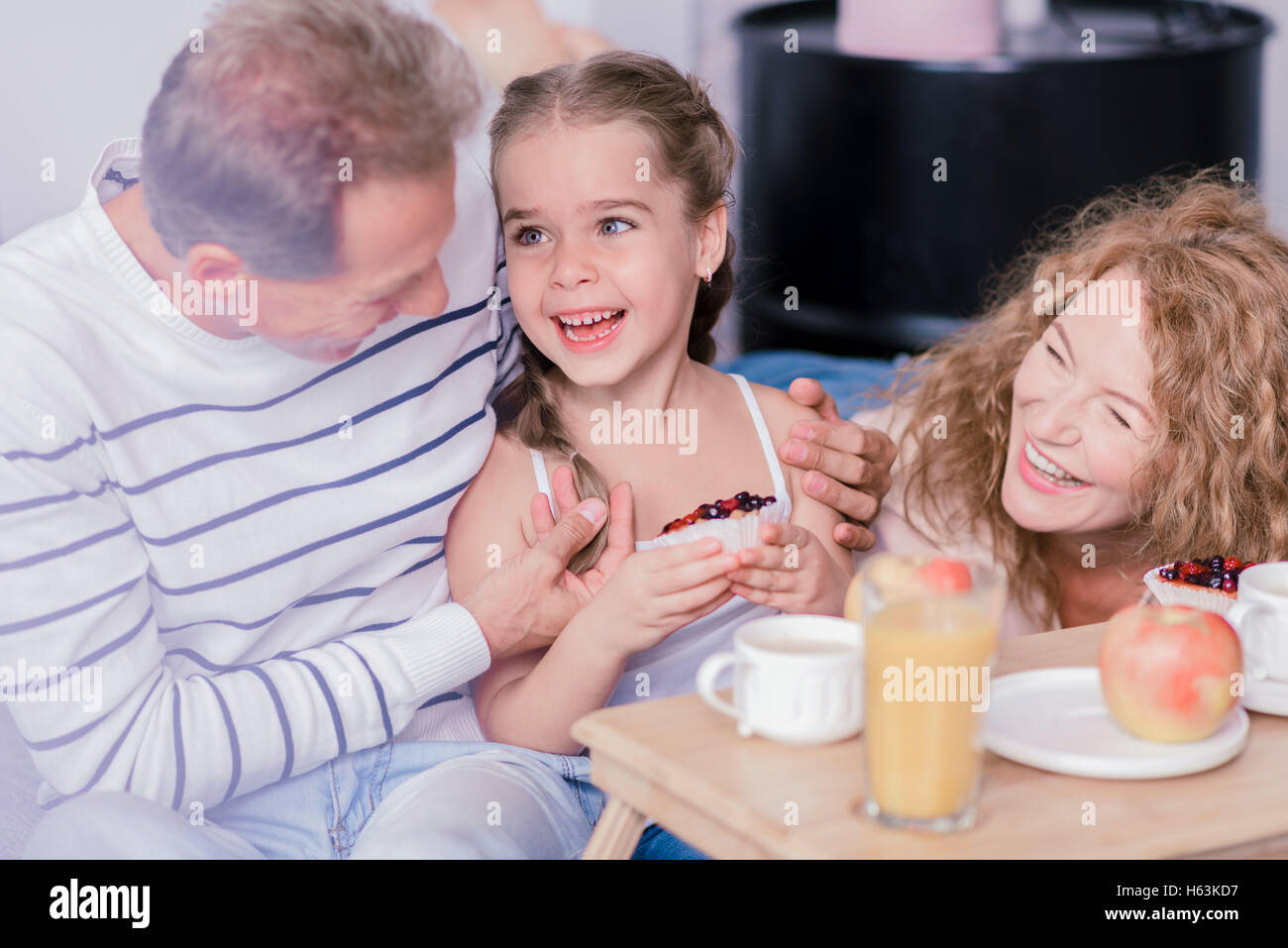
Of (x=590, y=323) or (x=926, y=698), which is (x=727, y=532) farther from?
(x=926, y=698)

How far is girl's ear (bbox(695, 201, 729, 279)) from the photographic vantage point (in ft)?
4.54

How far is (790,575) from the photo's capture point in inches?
46.0

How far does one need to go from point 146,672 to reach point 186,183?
1.22 feet

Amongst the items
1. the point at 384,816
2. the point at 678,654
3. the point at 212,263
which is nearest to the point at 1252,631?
the point at 678,654

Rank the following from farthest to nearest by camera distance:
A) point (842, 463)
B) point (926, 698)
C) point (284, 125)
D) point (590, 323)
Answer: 1. point (842, 463)
2. point (590, 323)
3. point (284, 125)
4. point (926, 698)

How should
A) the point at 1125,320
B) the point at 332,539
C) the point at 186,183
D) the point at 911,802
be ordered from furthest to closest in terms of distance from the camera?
1. the point at 1125,320
2. the point at 332,539
3. the point at 186,183
4. the point at 911,802

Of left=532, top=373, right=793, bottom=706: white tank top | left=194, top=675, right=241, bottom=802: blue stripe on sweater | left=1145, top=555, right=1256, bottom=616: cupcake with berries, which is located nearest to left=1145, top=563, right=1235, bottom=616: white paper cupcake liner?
left=1145, top=555, right=1256, bottom=616: cupcake with berries

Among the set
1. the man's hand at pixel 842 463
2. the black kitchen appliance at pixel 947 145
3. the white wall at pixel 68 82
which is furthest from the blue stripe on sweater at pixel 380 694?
the black kitchen appliance at pixel 947 145

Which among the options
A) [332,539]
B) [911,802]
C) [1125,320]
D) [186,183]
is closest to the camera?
[911,802]

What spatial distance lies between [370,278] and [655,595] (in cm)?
33

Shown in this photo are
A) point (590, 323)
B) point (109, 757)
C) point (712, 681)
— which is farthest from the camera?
point (590, 323)

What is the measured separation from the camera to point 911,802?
2.56 ft

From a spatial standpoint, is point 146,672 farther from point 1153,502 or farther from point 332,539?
point 1153,502
